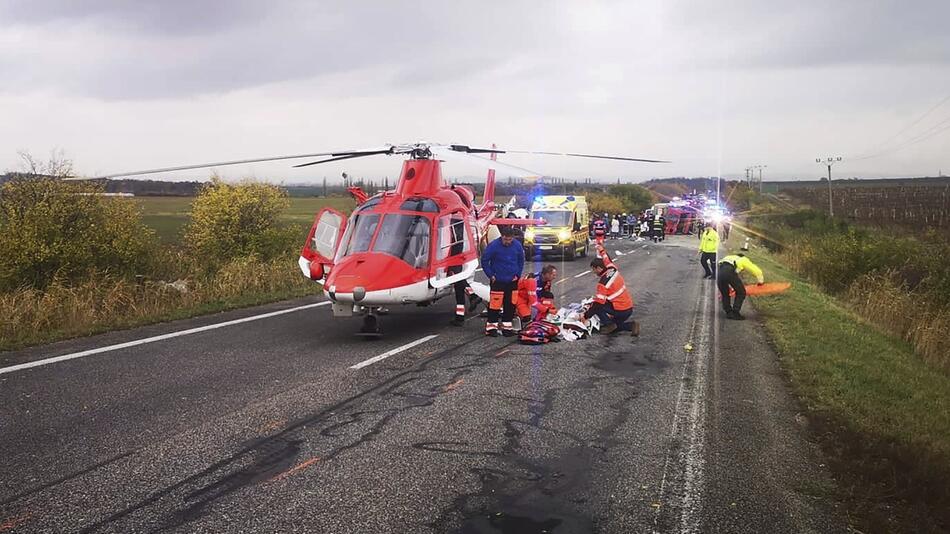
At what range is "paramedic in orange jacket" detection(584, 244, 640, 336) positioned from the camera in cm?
1166

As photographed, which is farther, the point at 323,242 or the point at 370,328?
the point at 323,242

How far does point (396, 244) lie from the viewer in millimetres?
10734

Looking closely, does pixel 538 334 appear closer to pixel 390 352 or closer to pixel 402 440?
pixel 390 352

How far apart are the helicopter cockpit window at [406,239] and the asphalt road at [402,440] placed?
1.44m

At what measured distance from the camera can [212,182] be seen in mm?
24500

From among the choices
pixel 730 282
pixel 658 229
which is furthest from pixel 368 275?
pixel 658 229

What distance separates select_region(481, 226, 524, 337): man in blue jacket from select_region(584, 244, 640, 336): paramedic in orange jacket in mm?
1419

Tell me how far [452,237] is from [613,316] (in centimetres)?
327

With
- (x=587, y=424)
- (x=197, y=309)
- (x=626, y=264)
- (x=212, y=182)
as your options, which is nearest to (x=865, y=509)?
(x=587, y=424)

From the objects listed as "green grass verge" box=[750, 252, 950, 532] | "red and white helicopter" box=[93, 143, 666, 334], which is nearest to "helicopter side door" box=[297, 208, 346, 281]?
"red and white helicopter" box=[93, 143, 666, 334]

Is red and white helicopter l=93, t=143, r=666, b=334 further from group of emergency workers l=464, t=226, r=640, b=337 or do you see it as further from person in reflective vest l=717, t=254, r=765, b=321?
person in reflective vest l=717, t=254, r=765, b=321

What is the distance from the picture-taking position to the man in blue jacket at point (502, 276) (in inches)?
450

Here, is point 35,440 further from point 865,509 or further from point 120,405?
point 865,509

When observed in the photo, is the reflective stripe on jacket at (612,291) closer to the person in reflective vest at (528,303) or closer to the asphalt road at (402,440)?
the person in reflective vest at (528,303)
